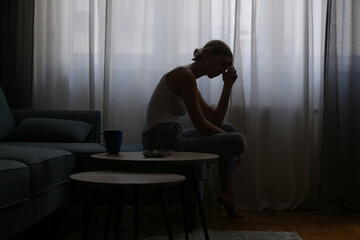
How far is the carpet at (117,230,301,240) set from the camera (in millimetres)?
1940

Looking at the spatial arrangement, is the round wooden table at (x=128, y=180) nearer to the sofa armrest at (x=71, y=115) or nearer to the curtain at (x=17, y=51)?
the sofa armrest at (x=71, y=115)

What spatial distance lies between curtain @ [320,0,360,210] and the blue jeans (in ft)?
3.83

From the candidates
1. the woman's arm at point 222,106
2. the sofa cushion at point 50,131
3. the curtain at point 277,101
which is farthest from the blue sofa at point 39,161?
the curtain at point 277,101

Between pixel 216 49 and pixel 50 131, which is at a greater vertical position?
pixel 216 49

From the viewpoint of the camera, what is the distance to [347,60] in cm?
280

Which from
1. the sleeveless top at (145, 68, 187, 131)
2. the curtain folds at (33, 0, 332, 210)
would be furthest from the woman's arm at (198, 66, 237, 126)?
the curtain folds at (33, 0, 332, 210)

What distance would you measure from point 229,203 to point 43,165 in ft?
3.92

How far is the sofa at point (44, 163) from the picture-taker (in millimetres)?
1396

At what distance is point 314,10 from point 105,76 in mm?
1597

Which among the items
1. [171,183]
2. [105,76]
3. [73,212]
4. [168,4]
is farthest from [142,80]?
[171,183]

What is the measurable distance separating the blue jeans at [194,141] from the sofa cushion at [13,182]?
2.18ft

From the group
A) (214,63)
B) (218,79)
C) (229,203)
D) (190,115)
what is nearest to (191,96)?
(190,115)

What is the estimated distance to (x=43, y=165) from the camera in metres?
1.65

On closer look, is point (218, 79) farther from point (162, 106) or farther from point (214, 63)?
point (162, 106)
